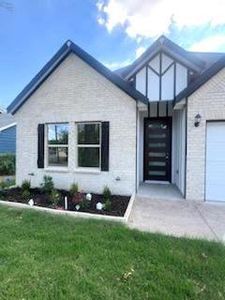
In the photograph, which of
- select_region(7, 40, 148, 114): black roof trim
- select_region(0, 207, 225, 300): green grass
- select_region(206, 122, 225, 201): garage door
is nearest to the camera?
select_region(0, 207, 225, 300): green grass

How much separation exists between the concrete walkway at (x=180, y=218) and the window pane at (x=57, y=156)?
339 cm

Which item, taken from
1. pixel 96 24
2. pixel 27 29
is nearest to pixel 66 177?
pixel 96 24

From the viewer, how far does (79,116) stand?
32.4 feet

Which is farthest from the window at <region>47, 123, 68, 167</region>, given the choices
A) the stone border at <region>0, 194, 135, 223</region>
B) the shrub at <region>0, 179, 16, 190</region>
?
the stone border at <region>0, 194, 135, 223</region>

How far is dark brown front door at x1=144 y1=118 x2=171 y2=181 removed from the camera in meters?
11.6

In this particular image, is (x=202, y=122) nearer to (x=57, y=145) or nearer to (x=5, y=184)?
(x=57, y=145)

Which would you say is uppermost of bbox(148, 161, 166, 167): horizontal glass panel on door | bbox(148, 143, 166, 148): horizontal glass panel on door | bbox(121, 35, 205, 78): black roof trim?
bbox(121, 35, 205, 78): black roof trim

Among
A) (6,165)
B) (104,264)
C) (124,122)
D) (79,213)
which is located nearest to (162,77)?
(124,122)

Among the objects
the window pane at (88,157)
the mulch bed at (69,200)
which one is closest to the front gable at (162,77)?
the window pane at (88,157)

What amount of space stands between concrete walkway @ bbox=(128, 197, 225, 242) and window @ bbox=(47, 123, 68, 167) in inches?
137

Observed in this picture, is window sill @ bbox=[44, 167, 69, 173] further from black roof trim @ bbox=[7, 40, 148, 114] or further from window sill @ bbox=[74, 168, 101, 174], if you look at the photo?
black roof trim @ bbox=[7, 40, 148, 114]

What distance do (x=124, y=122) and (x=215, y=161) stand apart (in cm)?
318

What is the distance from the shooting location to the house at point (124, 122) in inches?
336

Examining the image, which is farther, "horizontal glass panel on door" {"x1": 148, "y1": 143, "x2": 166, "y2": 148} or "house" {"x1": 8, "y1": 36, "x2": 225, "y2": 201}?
"horizontal glass panel on door" {"x1": 148, "y1": 143, "x2": 166, "y2": 148}
